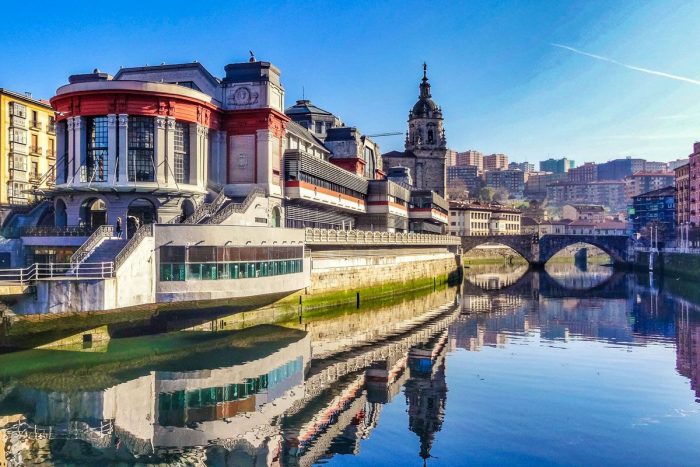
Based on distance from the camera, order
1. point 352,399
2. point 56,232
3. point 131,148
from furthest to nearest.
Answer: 1. point 131,148
2. point 56,232
3. point 352,399

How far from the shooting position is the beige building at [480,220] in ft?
563

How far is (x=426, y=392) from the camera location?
3158 cm

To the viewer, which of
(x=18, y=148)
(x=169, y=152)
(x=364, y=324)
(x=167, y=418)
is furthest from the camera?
(x=18, y=148)

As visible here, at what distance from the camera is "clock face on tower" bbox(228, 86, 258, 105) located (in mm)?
53969

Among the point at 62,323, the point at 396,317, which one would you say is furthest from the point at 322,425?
the point at 396,317

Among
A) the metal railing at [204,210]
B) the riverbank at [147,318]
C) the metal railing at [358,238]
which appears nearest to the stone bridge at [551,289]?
the metal railing at [358,238]

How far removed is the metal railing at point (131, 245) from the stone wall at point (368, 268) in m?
18.5

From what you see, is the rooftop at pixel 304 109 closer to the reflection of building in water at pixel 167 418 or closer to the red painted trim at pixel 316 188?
the red painted trim at pixel 316 188

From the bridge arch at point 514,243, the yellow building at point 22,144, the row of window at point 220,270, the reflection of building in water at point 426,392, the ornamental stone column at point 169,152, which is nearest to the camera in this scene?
the reflection of building in water at point 426,392

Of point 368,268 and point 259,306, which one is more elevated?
point 368,268

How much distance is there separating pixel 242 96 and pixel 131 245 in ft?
76.8

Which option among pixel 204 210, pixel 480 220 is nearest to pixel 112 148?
pixel 204 210

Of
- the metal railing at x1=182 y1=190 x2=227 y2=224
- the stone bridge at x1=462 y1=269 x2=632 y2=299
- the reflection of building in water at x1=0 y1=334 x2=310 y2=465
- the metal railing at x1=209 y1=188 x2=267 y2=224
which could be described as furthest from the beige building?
the reflection of building in water at x1=0 y1=334 x2=310 y2=465

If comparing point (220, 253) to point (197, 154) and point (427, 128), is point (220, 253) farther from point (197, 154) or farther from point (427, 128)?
point (427, 128)
